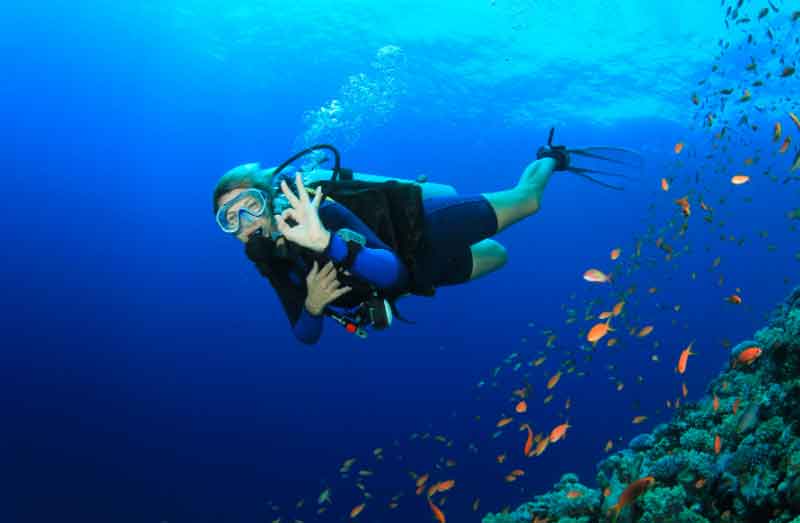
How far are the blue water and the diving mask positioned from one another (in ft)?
78.9

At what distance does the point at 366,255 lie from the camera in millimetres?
3141

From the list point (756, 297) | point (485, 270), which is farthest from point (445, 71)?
point (756, 297)

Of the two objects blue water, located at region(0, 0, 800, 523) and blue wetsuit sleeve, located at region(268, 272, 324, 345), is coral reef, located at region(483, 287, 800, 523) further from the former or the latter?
blue water, located at region(0, 0, 800, 523)

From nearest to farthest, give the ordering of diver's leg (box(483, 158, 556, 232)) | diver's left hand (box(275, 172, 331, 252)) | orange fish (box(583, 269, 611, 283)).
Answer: diver's left hand (box(275, 172, 331, 252))
diver's leg (box(483, 158, 556, 232))
orange fish (box(583, 269, 611, 283))

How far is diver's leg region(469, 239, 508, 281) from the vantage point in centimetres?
501

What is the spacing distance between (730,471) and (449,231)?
371cm

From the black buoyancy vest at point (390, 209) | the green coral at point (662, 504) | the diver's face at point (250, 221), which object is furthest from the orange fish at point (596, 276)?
the diver's face at point (250, 221)

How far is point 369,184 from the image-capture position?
402cm

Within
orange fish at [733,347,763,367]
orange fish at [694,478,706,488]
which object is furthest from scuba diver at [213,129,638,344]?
orange fish at [694,478,706,488]

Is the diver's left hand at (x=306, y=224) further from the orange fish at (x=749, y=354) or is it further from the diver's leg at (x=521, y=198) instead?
the orange fish at (x=749, y=354)

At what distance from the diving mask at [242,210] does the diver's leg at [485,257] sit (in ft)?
7.75

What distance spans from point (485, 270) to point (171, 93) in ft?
136

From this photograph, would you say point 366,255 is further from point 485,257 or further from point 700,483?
point 700,483

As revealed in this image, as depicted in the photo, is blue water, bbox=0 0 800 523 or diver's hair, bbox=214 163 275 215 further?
blue water, bbox=0 0 800 523
